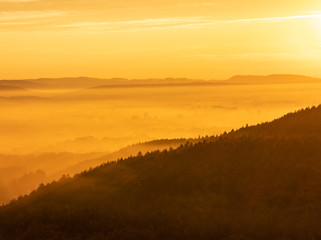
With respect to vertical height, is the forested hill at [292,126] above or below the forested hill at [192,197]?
above

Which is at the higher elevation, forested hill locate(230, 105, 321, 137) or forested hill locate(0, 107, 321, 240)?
forested hill locate(230, 105, 321, 137)

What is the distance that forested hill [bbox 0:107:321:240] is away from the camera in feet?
92.2

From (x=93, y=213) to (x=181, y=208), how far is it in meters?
4.47

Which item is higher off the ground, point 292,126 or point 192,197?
point 292,126

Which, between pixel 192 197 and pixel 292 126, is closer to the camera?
pixel 192 197

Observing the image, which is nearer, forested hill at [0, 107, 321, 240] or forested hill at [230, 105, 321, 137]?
forested hill at [0, 107, 321, 240]

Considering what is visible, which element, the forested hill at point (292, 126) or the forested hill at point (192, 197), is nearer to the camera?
the forested hill at point (192, 197)

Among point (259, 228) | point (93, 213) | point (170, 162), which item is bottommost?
point (259, 228)

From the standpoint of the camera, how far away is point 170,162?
36938 mm

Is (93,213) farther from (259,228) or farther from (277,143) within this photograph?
(277,143)

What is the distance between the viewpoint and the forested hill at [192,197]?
28094 mm

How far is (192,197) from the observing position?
31844 millimetres

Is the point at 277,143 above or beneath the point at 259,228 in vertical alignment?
above

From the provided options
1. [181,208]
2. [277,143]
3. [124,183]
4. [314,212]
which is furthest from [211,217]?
[277,143]
